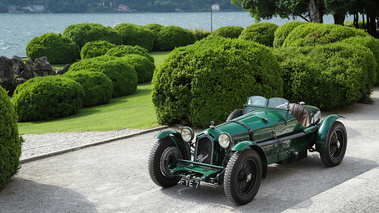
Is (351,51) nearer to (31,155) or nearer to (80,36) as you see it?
(31,155)

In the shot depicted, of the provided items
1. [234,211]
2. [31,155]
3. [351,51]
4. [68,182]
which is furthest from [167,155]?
[351,51]

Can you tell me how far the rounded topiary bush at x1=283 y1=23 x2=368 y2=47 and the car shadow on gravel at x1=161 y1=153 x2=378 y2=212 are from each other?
31.7 ft

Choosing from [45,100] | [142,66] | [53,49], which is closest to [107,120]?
[45,100]

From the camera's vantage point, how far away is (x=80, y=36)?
33.8 m

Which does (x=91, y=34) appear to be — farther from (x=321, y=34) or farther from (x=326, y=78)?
(x=326, y=78)

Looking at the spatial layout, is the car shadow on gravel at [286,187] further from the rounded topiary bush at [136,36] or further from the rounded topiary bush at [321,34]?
the rounded topiary bush at [136,36]

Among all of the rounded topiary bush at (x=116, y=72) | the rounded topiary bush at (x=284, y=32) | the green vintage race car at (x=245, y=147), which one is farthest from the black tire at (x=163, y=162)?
the rounded topiary bush at (x=284, y=32)

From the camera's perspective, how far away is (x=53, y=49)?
101 ft

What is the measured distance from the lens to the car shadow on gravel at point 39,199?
20.8 feet

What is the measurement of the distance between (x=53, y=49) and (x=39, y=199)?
83.4 ft

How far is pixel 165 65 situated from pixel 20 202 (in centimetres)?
561

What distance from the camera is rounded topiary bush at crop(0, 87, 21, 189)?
267 inches

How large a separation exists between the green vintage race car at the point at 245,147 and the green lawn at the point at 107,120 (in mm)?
4582

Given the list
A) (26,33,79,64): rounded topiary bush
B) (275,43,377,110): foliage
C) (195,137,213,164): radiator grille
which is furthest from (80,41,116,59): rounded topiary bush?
(195,137,213,164): radiator grille
